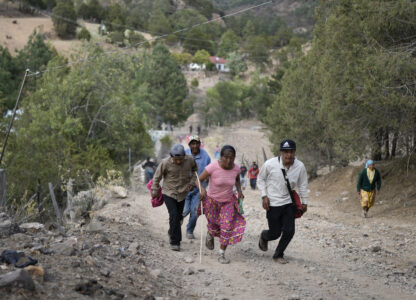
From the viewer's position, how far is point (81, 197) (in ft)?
46.8

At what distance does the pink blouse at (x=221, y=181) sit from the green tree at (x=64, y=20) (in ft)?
366

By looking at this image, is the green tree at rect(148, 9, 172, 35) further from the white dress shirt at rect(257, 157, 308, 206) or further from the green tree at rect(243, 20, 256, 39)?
the white dress shirt at rect(257, 157, 308, 206)

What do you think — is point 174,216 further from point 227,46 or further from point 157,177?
point 227,46

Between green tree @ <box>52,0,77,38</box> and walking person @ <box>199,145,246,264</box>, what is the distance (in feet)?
366

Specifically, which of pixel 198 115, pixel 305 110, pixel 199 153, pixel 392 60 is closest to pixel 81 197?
pixel 199 153

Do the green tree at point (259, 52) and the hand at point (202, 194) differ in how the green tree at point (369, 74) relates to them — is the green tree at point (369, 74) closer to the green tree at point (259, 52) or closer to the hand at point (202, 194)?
the hand at point (202, 194)

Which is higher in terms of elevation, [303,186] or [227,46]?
[227,46]

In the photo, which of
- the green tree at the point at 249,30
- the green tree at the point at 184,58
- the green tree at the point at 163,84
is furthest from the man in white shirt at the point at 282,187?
the green tree at the point at 249,30

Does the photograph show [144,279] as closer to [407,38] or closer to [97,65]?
[407,38]

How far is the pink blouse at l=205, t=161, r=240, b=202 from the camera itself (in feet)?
21.4

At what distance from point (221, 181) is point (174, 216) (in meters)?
1.10

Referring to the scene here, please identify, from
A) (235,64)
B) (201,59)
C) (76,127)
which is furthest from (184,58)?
(76,127)

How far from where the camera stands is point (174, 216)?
712cm

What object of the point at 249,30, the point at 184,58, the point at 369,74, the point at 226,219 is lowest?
the point at 226,219
